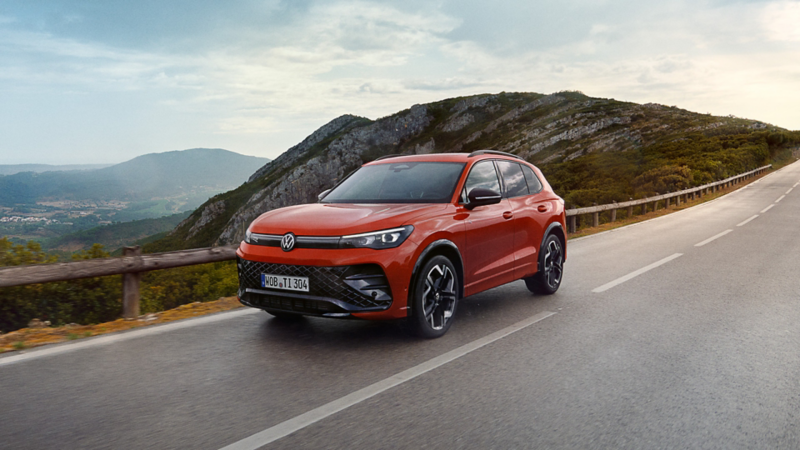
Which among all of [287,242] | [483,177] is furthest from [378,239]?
[483,177]

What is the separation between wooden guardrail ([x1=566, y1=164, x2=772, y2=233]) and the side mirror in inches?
416

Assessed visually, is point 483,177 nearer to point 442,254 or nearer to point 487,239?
point 487,239

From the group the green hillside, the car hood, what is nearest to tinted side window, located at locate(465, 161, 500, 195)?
the car hood

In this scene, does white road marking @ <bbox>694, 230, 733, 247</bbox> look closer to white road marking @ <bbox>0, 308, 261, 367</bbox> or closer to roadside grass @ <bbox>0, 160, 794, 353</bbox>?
roadside grass @ <bbox>0, 160, 794, 353</bbox>

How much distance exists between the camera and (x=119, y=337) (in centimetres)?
530

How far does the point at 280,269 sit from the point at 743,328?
453 cm

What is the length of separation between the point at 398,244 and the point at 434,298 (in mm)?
735

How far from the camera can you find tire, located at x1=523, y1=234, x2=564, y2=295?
7.15 metres

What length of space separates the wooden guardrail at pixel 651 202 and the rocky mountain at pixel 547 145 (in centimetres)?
107

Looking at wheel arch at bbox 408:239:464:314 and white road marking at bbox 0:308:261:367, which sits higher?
wheel arch at bbox 408:239:464:314

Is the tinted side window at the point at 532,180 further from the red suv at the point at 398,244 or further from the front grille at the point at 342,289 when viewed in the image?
the front grille at the point at 342,289

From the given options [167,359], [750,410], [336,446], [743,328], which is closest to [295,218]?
[167,359]

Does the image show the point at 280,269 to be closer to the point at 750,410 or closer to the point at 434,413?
the point at 434,413

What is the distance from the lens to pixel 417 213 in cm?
509
